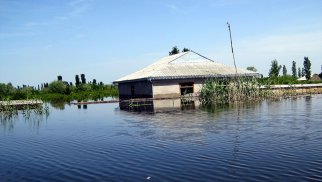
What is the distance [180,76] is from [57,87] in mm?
50310

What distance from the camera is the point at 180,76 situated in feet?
149

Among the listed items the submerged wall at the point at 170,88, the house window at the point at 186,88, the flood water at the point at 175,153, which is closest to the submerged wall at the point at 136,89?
the submerged wall at the point at 170,88

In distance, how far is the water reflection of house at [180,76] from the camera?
45.2 meters

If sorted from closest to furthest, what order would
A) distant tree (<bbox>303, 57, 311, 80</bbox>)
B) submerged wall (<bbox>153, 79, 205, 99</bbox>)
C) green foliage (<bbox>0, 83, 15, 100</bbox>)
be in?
submerged wall (<bbox>153, 79, 205, 99</bbox>) → green foliage (<bbox>0, 83, 15, 100</bbox>) → distant tree (<bbox>303, 57, 311, 80</bbox>)

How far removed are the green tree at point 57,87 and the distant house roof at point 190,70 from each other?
39.2 metres

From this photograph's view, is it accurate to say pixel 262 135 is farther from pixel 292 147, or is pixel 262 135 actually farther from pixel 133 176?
pixel 133 176

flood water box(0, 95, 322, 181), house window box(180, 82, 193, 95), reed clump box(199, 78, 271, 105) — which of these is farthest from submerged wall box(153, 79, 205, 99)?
flood water box(0, 95, 322, 181)

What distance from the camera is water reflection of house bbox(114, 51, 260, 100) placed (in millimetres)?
45219

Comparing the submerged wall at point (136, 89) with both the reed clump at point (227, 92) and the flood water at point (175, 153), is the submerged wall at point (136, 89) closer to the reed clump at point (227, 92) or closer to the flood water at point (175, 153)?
the reed clump at point (227, 92)

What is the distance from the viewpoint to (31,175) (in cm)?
1143

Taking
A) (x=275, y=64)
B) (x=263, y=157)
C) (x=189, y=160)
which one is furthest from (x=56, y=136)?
(x=275, y=64)

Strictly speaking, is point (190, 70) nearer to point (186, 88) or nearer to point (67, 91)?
point (186, 88)

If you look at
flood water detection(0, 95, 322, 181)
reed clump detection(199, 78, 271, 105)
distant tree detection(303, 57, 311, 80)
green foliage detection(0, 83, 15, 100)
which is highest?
distant tree detection(303, 57, 311, 80)

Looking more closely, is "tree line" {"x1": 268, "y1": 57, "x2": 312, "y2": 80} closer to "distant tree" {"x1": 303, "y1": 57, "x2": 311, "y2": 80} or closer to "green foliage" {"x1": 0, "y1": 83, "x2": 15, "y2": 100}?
"distant tree" {"x1": 303, "y1": 57, "x2": 311, "y2": 80}
